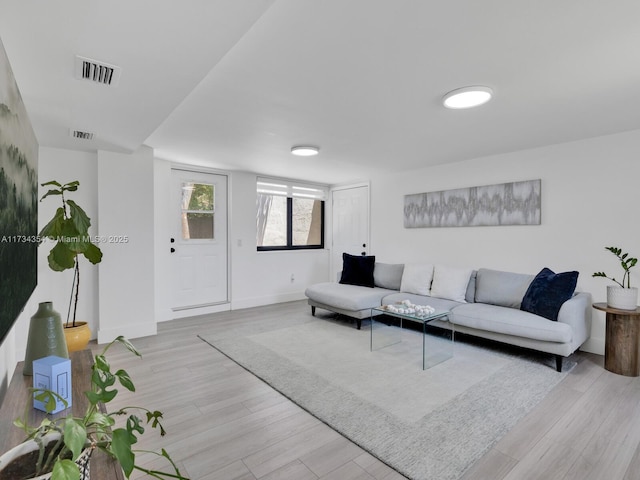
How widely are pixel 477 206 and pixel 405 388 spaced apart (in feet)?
8.85

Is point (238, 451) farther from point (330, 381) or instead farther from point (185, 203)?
point (185, 203)

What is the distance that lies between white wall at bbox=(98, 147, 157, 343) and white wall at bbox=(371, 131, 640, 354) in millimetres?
3778

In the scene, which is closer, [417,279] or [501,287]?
[501,287]

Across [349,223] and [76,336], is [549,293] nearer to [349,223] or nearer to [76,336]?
[349,223]

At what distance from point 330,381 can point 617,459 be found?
1.77 metres

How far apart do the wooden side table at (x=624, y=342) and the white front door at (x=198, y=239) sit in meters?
4.65

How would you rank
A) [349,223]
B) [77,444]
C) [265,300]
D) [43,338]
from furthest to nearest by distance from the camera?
1. [349,223]
2. [265,300]
3. [43,338]
4. [77,444]

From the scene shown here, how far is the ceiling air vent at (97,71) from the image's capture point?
1.74 meters

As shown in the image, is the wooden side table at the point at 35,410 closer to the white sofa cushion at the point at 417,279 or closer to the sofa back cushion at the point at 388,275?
the white sofa cushion at the point at 417,279

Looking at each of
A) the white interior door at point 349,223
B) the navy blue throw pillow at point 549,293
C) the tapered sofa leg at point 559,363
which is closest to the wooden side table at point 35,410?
the tapered sofa leg at point 559,363

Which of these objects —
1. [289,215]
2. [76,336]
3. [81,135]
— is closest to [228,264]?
[289,215]

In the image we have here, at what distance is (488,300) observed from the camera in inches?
149

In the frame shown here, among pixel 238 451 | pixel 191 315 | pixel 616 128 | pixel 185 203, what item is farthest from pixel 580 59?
pixel 191 315

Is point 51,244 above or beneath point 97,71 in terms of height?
beneath
